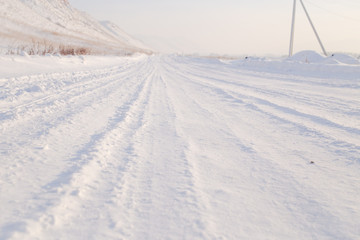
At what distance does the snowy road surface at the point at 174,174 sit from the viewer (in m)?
1.59

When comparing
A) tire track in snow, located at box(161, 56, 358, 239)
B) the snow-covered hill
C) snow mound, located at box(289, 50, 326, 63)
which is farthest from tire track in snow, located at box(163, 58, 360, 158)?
the snow-covered hill

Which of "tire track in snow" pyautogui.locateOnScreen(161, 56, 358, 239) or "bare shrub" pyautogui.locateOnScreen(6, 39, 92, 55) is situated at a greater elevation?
"bare shrub" pyautogui.locateOnScreen(6, 39, 92, 55)

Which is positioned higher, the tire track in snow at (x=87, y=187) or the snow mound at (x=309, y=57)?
the snow mound at (x=309, y=57)

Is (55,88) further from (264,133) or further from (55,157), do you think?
(264,133)

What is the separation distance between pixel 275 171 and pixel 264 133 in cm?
122

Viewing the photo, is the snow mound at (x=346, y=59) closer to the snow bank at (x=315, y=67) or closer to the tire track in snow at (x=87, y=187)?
the snow bank at (x=315, y=67)

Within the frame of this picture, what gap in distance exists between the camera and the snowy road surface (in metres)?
1.59

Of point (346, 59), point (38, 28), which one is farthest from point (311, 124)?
point (38, 28)

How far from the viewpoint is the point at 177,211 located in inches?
68.2

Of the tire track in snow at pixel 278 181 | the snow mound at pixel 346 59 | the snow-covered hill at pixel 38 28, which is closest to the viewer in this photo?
the tire track in snow at pixel 278 181

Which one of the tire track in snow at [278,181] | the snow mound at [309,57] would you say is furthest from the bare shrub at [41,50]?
the snow mound at [309,57]

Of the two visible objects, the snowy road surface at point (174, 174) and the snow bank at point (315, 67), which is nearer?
the snowy road surface at point (174, 174)

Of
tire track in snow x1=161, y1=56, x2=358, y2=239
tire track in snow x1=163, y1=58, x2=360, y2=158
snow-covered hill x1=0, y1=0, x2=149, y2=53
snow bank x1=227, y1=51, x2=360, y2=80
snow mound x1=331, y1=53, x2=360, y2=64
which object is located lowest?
tire track in snow x1=161, y1=56, x2=358, y2=239

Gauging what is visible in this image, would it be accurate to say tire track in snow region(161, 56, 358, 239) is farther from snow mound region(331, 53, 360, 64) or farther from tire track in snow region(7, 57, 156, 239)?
snow mound region(331, 53, 360, 64)
